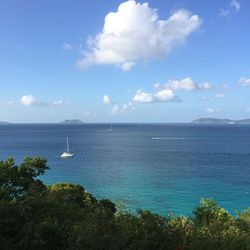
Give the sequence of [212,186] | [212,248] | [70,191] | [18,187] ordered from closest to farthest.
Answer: [212,248], [18,187], [70,191], [212,186]

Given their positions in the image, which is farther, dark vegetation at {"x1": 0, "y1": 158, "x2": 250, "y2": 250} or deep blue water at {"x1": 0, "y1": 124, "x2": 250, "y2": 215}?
deep blue water at {"x1": 0, "y1": 124, "x2": 250, "y2": 215}

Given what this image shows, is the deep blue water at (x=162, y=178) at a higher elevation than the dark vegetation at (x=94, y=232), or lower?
lower

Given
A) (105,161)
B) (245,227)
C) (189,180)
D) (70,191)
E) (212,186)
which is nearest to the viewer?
(245,227)

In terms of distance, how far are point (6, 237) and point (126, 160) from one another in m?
76.2

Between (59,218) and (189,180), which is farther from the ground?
(59,218)

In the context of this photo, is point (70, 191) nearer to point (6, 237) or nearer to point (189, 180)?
point (6, 237)

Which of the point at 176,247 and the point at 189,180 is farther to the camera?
the point at 189,180

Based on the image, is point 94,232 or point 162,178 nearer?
point 94,232

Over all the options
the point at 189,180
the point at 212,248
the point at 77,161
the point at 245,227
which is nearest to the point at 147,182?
the point at 189,180

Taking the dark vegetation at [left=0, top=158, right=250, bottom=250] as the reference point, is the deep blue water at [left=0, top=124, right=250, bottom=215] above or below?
below

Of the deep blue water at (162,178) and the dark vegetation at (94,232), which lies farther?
the deep blue water at (162,178)

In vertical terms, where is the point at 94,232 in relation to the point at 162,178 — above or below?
above

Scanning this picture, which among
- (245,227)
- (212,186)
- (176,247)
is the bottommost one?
(212,186)

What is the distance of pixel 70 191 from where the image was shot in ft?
101
